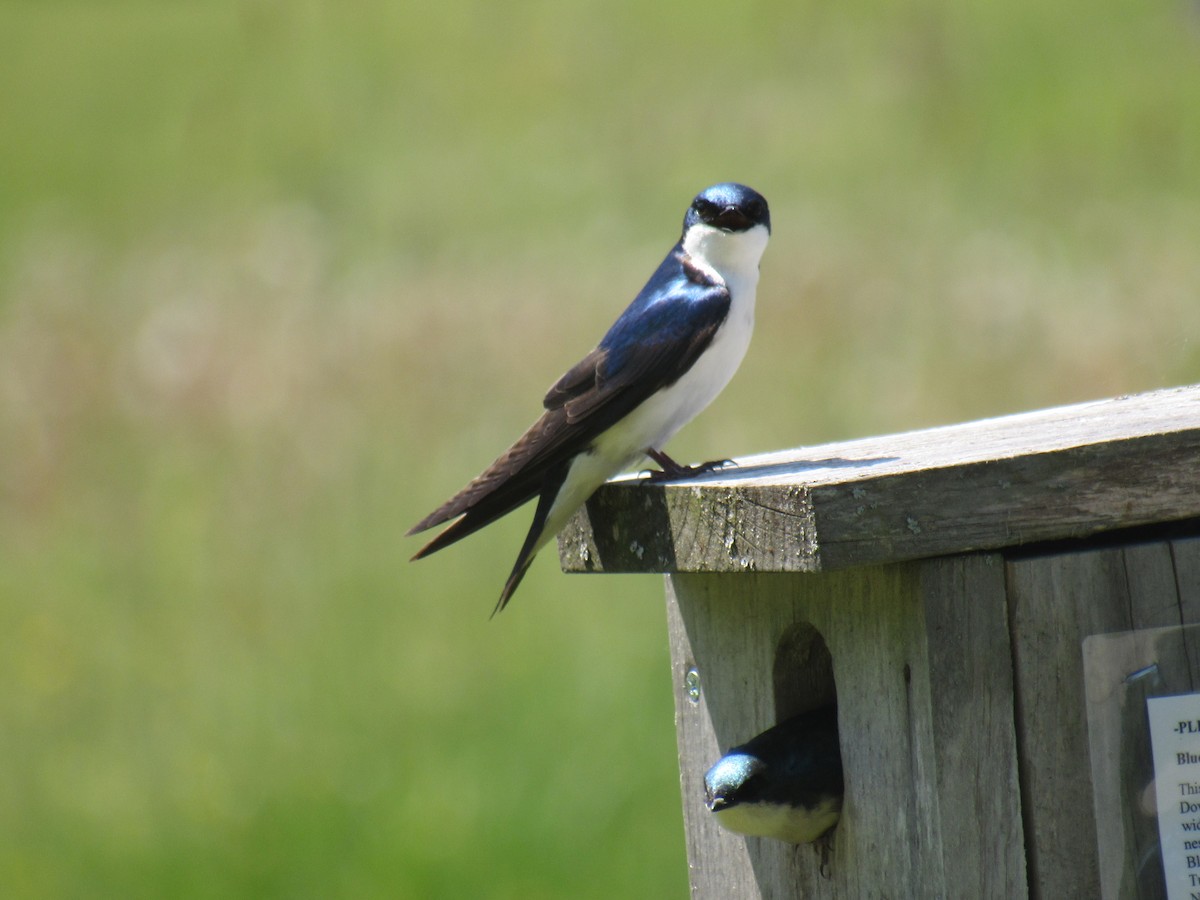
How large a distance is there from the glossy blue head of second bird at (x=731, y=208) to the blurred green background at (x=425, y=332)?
1.87 m

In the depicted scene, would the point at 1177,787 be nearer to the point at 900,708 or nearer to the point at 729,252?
the point at 900,708

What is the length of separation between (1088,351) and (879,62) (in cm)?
234

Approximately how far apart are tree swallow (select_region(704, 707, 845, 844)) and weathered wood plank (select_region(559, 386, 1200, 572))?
9.3 inches

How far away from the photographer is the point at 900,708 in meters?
1.65

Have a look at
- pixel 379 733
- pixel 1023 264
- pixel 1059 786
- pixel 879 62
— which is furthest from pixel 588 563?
pixel 879 62

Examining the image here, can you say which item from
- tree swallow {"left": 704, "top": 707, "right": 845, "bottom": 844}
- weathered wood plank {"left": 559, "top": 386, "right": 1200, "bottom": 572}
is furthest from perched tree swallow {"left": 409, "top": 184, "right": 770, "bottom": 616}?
tree swallow {"left": 704, "top": 707, "right": 845, "bottom": 844}

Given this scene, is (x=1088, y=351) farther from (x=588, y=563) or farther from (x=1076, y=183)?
(x=588, y=563)

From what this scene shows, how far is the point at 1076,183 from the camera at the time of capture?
20.0 ft

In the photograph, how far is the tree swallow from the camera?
1.73 metres

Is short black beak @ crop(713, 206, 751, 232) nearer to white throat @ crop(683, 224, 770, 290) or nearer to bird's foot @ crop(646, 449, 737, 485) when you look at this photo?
white throat @ crop(683, 224, 770, 290)

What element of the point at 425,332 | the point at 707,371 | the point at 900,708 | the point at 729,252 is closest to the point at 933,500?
the point at 900,708

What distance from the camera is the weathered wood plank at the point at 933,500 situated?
1.52 m

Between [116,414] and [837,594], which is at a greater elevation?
[116,414]

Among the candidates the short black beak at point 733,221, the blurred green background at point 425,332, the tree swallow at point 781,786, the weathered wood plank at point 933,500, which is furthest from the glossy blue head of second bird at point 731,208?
the blurred green background at point 425,332
